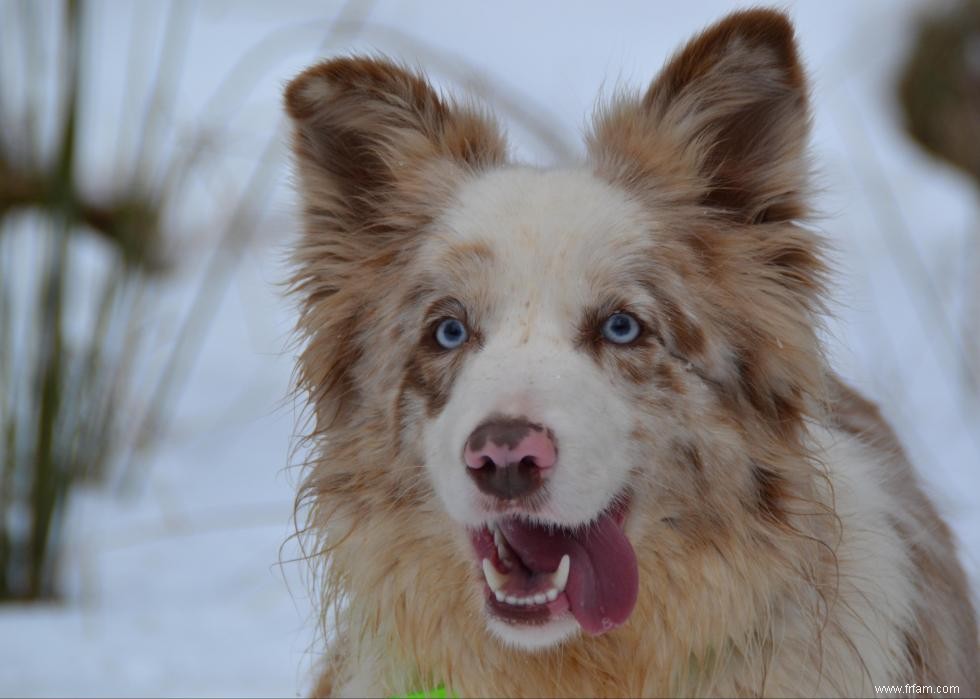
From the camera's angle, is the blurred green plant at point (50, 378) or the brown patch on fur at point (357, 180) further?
the blurred green plant at point (50, 378)

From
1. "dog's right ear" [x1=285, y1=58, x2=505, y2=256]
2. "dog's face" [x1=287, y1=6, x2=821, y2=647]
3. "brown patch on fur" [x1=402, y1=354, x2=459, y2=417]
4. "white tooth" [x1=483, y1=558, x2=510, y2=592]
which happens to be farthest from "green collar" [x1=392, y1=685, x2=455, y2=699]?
"dog's right ear" [x1=285, y1=58, x2=505, y2=256]

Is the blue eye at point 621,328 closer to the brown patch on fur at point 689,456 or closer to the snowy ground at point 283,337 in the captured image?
the brown patch on fur at point 689,456

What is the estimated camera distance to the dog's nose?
2.82 metres

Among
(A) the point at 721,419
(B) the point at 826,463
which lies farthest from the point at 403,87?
(B) the point at 826,463

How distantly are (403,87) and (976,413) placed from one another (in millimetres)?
5492

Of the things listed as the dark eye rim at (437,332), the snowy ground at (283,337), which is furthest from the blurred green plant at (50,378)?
the dark eye rim at (437,332)

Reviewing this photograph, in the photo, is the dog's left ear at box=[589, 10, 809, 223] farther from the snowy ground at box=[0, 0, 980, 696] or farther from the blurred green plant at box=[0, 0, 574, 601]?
the blurred green plant at box=[0, 0, 574, 601]

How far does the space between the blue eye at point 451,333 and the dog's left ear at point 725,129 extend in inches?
24.9

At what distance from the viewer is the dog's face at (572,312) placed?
3.04 m

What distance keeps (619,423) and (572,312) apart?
1.03 ft

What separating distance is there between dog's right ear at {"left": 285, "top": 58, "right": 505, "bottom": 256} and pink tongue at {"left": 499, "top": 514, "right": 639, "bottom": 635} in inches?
39.6

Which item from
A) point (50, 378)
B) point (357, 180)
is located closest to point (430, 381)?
point (357, 180)

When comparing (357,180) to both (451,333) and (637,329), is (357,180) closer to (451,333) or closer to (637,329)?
(451,333)

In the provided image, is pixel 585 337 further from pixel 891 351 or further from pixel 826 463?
pixel 891 351
